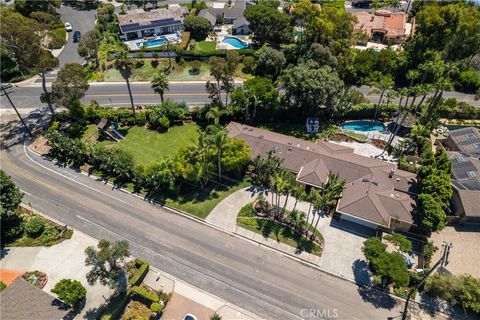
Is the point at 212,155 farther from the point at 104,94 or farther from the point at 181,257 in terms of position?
the point at 104,94

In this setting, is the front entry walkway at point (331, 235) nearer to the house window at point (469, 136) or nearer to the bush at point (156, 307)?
the bush at point (156, 307)

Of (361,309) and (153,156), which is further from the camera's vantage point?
(153,156)

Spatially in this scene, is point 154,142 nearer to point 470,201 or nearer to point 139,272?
point 139,272

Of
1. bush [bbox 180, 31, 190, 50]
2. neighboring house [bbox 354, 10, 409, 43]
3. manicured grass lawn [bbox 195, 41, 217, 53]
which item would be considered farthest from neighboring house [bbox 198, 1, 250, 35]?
neighboring house [bbox 354, 10, 409, 43]

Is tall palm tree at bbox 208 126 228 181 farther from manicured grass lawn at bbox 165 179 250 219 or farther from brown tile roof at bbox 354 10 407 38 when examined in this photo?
brown tile roof at bbox 354 10 407 38

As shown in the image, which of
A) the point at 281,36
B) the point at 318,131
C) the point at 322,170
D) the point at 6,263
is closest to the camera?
the point at 6,263

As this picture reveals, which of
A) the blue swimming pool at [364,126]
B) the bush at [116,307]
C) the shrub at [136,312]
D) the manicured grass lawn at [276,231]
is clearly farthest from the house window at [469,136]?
the bush at [116,307]

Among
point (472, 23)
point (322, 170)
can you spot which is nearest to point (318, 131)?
point (322, 170)
